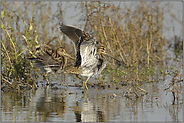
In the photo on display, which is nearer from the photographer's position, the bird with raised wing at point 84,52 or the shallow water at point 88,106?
the shallow water at point 88,106

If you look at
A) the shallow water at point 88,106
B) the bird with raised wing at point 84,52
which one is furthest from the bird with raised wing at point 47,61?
the shallow water at point 88,106

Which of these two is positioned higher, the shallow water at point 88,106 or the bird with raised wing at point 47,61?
the bird with raised wing at point 47,61

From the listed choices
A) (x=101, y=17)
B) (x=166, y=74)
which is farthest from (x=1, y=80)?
(x=166, y=74)

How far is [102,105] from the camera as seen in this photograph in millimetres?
6781

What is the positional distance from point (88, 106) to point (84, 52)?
199 centimetres

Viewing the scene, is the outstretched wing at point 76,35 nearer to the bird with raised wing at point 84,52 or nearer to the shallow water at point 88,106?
the bird with raised wing at point 84,52

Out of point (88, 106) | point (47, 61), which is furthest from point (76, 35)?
point (88, 106)

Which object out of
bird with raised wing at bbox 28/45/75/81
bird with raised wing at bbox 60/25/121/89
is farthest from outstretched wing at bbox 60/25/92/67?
bird with raised wing at bbox 28/45/75/81

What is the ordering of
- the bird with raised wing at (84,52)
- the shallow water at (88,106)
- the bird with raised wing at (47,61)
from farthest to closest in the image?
the bird with raised wing at (47,61) → the bird with raised wing at (84,52) → the shallow water at (88,106)

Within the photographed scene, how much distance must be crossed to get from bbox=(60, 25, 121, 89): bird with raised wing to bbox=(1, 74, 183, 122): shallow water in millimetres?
616

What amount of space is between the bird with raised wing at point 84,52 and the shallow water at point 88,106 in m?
0.62

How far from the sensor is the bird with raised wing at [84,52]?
8289mm

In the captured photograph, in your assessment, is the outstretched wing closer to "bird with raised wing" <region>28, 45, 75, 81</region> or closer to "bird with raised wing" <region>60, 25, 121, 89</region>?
"bird with raised wing" <region>60, 25, 121, 89</region>

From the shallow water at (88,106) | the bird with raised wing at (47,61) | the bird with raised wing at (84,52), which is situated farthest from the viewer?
the bird with raised wing at (47,61)
